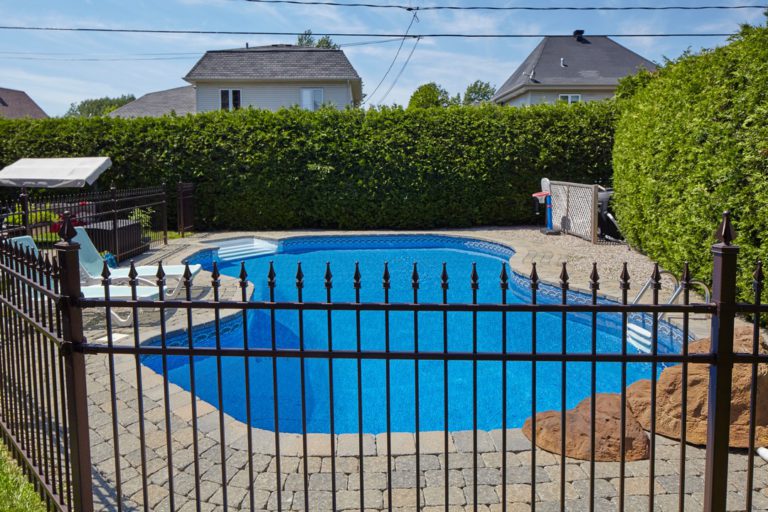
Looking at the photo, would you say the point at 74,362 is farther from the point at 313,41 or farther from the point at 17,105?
the point at 313,41

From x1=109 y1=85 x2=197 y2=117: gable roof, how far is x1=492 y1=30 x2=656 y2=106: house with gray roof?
57.2 feet

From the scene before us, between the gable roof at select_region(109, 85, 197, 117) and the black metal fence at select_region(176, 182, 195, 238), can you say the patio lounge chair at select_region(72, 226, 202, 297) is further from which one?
the gable roof at select_region(109, 85, 197, 117)

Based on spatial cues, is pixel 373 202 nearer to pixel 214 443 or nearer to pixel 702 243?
pixel 702 243

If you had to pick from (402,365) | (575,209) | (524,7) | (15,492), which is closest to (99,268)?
(402,365)

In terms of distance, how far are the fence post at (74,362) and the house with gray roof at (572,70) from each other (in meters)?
27.2

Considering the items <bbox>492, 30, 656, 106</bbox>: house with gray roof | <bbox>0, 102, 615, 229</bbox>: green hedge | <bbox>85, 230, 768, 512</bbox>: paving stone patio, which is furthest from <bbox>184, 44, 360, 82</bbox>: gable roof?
<bbox>85, 230, 768, 512</bbox>: paving stone patio

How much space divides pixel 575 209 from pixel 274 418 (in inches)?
459

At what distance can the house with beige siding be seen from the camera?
25.8 metres

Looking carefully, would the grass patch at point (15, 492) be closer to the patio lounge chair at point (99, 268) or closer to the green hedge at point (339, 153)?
the patio lounge chair at point (99, 268)

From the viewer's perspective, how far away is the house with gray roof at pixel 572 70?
28938 mm

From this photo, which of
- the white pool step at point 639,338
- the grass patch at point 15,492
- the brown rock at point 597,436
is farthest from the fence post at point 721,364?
the white pool step at point 639,338

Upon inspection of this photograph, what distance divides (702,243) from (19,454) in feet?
24.3

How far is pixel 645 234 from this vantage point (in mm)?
10234

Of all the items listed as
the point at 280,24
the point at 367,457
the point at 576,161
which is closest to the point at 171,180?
the point at 280,24
